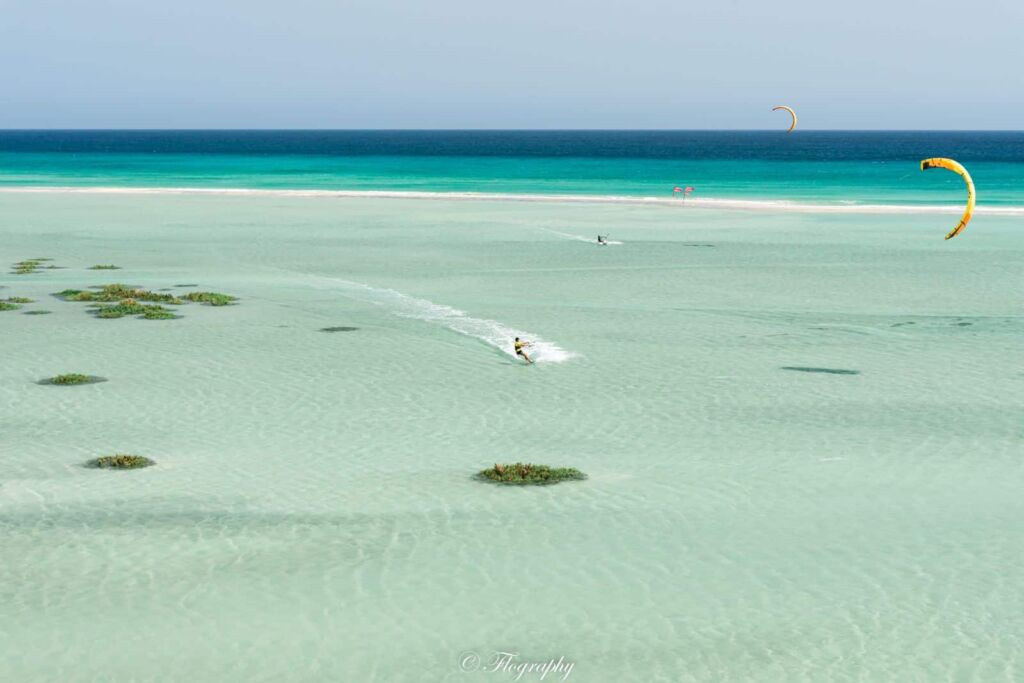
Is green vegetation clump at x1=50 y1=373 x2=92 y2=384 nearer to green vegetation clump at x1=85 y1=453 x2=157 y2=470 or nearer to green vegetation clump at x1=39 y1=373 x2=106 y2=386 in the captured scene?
green vegetation clump at x1=39 y1=373 x2=106 y2=386

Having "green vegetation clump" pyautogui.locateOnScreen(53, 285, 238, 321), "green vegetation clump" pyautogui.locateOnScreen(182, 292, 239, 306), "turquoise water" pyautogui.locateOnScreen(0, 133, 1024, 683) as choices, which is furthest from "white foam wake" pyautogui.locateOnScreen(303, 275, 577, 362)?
"green vegetation clump" pyautogui.locateOnScreen(53, 285, 238, 321)

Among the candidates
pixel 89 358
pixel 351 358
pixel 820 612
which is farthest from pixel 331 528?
Result: pixel 89 358

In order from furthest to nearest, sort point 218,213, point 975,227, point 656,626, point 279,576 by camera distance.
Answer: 1. point 218,213
2. point 975,227
3. point 279,576
4. point 656,626

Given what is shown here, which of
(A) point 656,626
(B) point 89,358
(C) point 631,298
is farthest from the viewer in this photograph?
(C) point 631,298

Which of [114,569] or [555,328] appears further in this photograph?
[555,328]

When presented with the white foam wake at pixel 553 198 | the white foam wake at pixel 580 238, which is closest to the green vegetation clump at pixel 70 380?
the white foam wake at pixel 580 238

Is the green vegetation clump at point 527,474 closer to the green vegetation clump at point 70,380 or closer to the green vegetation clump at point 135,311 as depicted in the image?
the green vegetation clump at point 70,380

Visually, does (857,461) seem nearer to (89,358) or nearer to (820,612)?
(820,612)
